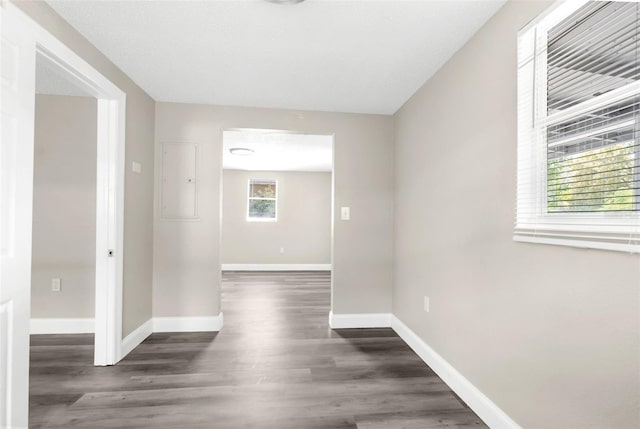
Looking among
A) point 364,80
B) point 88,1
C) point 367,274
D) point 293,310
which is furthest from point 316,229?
point 88,1

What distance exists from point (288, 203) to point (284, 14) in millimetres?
5710

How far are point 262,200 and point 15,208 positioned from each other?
5889 millimetres

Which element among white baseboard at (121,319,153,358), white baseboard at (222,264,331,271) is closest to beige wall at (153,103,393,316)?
white baseboard at (121,319,153,358)

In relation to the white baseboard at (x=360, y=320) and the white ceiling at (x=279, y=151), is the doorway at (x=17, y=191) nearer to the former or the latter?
the white ceiling at (x=279, y=151)

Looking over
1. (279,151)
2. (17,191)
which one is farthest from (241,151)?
(17,191)

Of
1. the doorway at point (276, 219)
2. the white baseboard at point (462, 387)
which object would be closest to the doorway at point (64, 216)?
the white baseboard at point (462, 387)

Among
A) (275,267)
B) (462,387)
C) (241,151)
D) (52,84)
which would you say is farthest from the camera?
(275,267)

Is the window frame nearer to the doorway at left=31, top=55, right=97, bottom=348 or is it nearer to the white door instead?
the doorway at left=31, top=55, right=97, bottom=348

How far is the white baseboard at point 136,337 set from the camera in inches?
100.0

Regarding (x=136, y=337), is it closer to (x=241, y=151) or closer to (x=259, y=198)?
(x=241, y=151)

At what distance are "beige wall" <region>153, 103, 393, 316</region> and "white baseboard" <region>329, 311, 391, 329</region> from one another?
0.20 ft

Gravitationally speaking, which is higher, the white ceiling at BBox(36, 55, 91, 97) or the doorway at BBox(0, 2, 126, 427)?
the white ceiling at BBox(36, 55, 91, 97)

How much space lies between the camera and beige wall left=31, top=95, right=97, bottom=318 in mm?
2971

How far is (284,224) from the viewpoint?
24.0ft
